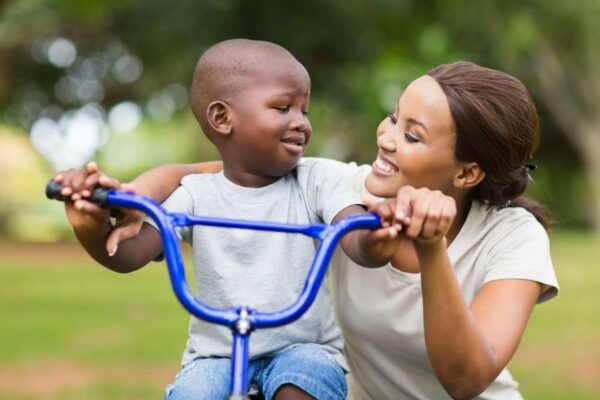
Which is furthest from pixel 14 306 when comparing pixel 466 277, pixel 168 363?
pixel 466 277

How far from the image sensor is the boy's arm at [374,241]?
2.45 m

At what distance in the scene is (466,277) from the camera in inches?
126

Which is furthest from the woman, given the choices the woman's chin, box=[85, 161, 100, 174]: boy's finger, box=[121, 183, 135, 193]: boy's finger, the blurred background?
the blurred background

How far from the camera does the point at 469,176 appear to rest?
316 centimetres

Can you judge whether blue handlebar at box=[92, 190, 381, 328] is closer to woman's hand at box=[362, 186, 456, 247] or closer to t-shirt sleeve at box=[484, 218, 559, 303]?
woman's hand at box=[362, 186, 456, 247]

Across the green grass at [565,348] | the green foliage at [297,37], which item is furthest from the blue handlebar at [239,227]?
the green foliage at [297,37]

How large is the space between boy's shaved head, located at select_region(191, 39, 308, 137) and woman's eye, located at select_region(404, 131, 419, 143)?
36 cm

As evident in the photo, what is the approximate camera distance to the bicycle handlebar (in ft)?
7.64

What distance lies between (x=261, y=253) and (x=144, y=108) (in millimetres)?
21692

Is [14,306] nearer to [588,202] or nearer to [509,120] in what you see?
[509,120]

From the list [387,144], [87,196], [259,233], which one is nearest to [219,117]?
[259,233]

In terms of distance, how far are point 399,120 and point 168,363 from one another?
6.12 meters

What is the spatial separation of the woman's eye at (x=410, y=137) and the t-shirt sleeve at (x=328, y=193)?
0.23 meters

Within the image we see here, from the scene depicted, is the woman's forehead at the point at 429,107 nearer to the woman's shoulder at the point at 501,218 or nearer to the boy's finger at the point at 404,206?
the woman's shoulder at the point at 501,218
